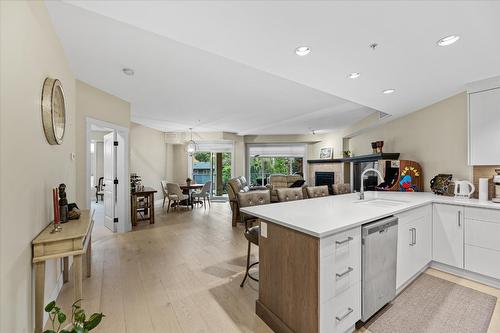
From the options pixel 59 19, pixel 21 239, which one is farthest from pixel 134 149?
pixel 21 239

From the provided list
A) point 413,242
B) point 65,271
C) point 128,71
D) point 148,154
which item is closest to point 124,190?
point 65,271

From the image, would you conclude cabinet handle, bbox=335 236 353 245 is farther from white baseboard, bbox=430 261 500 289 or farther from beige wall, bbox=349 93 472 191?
beige wall, bbox=349 93 472 191

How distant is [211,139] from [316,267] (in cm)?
706

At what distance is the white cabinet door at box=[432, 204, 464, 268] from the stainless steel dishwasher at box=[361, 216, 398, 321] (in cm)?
120

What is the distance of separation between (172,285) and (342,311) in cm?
182

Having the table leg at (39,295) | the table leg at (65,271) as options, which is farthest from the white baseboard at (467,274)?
the table leg at (65,271)

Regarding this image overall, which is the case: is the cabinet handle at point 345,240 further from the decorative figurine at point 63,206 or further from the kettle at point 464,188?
the kettle at point 464,188

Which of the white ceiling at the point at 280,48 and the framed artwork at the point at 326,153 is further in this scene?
the framed artwork at the point at 326,153

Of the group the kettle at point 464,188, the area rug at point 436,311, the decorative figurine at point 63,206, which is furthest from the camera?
the kettle at point 464,188

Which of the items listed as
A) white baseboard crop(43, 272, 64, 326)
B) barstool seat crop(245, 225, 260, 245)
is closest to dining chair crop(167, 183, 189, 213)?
white baseboard crop(43, 272, 64, 326)

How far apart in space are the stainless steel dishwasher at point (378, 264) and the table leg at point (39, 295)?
242 cm

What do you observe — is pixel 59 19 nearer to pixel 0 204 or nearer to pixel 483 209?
pixel 0 204

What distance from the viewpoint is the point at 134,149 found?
696cm

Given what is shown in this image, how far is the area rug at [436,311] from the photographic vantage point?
6.10 feet
